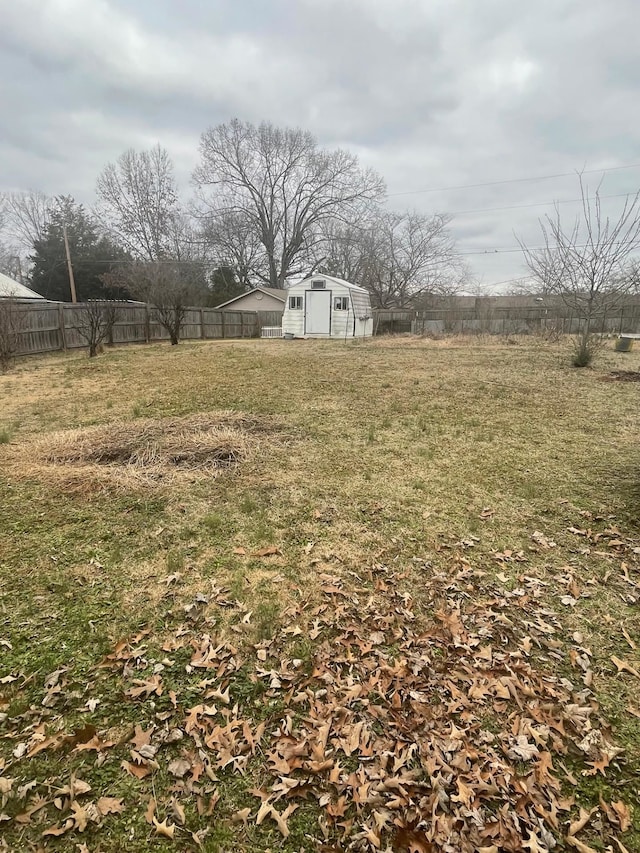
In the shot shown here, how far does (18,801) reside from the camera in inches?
54.1

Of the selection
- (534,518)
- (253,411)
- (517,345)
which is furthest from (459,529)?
(517,345)

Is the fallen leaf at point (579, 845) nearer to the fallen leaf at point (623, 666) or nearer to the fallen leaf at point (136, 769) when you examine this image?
the fallen leaf at point (623, 666)

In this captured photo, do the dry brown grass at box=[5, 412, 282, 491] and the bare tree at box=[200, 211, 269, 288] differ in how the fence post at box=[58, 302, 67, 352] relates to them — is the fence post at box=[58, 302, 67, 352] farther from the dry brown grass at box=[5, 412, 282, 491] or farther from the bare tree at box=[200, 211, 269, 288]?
the bare tree at box=[200, 211, 269, 288]

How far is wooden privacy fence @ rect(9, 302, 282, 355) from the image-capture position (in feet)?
41.1

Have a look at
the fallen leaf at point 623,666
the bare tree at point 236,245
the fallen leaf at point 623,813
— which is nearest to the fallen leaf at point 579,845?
the fallen leaf at point 623,813

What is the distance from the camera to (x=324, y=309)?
66.1 ft

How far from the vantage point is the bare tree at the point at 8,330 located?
9.91 metres

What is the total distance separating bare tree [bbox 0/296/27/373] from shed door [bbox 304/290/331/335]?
12.3 meters

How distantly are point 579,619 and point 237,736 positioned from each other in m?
1.79

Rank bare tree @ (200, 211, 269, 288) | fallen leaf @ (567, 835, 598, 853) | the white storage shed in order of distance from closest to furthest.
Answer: fallen leaf @ (567, 835, 598, 853) → the white storage shed → bare tree @ (200, 211, 269, 288)

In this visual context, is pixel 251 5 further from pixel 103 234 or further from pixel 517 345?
pixel 103 234

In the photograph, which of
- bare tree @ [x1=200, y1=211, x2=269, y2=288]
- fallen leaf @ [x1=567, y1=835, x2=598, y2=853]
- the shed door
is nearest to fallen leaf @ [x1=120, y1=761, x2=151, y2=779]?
fallen leaf @ [x1=567, y1=835, x2=598, y2=853]

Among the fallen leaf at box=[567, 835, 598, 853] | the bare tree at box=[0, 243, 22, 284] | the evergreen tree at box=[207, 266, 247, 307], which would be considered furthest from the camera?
the bare tree at box=[0, 243, 22, 284]

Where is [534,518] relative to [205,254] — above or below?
below
